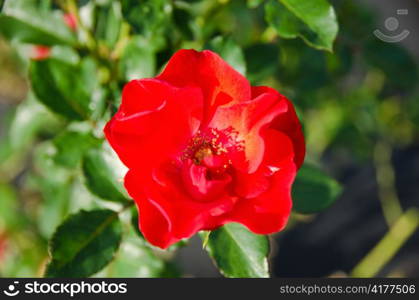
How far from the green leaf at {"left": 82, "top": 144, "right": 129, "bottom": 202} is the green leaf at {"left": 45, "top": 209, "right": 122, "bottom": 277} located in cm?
3

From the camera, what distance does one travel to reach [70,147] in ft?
2.64

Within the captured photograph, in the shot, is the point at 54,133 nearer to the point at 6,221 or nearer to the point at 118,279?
the point at 6,221

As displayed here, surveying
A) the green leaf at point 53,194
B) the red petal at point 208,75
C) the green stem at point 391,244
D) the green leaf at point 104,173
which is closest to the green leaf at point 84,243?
the green leaf at point 104,173

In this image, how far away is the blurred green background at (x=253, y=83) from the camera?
31.0 inches

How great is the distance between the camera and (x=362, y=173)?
194 cm

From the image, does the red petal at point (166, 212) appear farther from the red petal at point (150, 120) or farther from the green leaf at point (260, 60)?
the green leaf at point (260, 60)

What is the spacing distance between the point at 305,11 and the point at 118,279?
584 mm

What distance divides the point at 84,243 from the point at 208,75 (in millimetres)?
298

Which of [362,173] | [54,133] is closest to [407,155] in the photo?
[362,173]

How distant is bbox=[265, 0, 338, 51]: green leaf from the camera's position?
2.10 ft

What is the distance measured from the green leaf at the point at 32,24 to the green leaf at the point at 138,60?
112mm

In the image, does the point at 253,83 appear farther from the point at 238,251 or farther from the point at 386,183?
the point at 386,183

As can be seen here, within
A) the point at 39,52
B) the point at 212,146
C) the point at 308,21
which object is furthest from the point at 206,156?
the point at 39,52

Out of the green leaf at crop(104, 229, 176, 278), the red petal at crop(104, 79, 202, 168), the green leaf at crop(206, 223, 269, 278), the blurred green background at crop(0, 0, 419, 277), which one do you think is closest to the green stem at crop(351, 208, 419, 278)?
the blurred green background at crop(0, 0, 419, 277)
